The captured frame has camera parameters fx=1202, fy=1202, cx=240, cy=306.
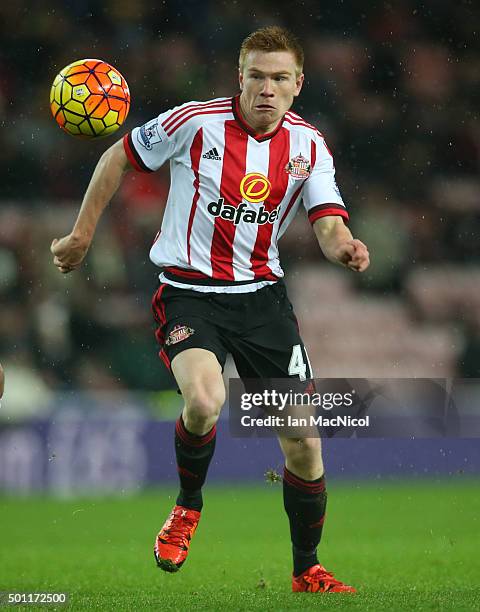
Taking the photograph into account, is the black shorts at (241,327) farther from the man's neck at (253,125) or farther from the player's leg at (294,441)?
the man's neck at (253,125)

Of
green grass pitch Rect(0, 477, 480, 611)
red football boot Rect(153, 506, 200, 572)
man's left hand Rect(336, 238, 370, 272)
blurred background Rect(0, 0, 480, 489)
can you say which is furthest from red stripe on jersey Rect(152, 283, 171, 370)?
blurred background Rect(0, 0, 480, 489)

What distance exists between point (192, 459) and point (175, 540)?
1.11ft

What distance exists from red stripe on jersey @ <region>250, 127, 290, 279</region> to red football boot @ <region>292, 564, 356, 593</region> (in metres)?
1.29

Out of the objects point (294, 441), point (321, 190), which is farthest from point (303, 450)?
point (321, 190)

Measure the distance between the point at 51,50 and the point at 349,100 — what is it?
300 cm

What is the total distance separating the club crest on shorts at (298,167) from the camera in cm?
516

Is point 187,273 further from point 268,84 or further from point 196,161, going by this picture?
point 268,84

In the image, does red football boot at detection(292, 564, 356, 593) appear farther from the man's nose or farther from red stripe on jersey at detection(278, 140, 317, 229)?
the man's nose

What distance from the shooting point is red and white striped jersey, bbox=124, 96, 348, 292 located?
5.06m

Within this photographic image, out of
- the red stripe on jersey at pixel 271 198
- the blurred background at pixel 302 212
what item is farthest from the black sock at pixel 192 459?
the blurred background at pixel 302 212

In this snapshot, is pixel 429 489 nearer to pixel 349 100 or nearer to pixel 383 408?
pixel 383 408

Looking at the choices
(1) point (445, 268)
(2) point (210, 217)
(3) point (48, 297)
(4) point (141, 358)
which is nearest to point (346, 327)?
(1) point (445, 268)

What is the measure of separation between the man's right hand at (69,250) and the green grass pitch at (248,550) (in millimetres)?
1351

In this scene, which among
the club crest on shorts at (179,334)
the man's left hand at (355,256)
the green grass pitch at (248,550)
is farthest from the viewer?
the club crest on shorts at (179,334)
